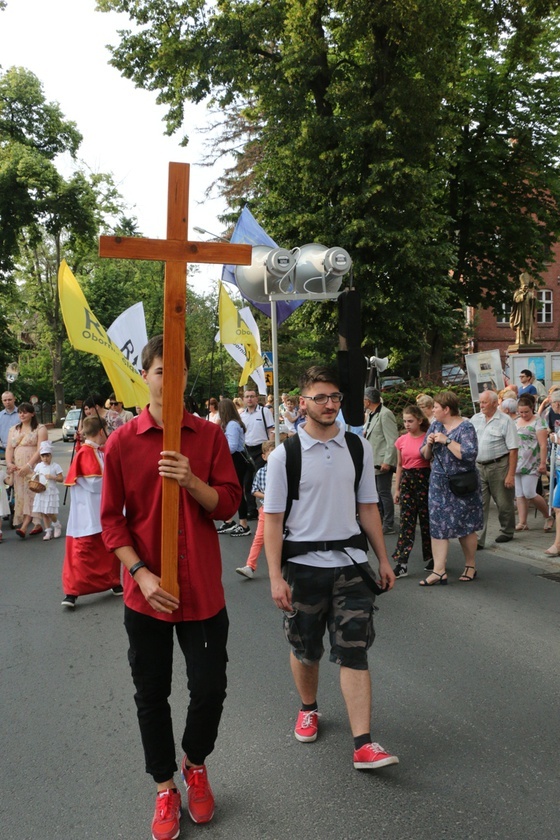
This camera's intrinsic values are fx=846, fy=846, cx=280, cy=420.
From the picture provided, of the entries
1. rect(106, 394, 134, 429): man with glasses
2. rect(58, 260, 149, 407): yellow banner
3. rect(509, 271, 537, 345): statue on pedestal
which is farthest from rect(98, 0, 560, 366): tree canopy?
rect(58, 260, 149, 407): yellow banner

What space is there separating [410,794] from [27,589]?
5.45m

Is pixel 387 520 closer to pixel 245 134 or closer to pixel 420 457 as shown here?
pixel 420 457

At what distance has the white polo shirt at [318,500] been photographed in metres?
3.91

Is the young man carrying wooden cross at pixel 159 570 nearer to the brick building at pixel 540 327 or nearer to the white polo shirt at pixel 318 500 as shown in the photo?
the white polo shirt at pixel 318 500

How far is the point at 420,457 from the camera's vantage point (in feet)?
27.7

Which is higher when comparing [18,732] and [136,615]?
[136,615]

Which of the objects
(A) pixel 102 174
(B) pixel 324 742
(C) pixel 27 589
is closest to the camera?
(B) pixel 324 742

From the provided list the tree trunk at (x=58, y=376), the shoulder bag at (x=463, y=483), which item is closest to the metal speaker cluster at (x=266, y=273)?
the shoulder bag at (x=463, y=483)

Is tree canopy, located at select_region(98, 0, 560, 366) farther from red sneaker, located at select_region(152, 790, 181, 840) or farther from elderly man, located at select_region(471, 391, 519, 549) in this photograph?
red sneaker, located at select_region(152, 790, 181, 840)

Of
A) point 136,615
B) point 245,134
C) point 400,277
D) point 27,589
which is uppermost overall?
point 245,134

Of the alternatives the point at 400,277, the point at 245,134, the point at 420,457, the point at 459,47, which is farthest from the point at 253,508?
the point at 245,134

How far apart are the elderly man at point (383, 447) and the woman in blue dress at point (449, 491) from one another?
2.79 metres

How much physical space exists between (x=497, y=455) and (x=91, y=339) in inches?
199

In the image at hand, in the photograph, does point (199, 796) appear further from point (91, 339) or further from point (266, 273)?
point (266, 273)
